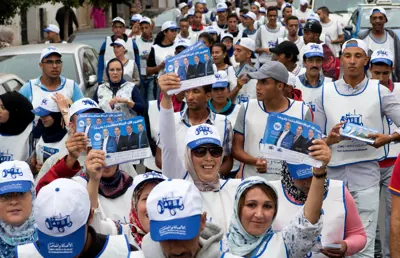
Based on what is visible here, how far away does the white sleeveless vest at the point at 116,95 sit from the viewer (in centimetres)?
1057

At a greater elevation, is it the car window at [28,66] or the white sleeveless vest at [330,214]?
the car window at [28,66]

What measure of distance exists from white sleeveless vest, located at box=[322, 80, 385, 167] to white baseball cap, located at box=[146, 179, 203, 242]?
398 centimetres

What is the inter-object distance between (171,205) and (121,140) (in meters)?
1.87

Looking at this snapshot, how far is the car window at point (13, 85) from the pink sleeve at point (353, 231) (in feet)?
21.4

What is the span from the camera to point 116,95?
428 inches


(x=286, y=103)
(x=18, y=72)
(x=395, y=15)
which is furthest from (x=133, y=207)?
(x=395, y=15)

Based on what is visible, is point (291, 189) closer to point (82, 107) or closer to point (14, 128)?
point (82, 107)

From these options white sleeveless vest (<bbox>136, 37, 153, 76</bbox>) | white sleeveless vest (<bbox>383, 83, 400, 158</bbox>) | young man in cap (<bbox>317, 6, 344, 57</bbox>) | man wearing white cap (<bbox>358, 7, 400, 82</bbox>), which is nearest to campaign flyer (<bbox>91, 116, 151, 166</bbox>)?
white sleeveless vest (<bbox>383, 83, 400, 158</bbox>)

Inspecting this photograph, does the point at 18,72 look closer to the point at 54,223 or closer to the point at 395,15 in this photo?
the point at 395,15

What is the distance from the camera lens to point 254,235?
5.06 m

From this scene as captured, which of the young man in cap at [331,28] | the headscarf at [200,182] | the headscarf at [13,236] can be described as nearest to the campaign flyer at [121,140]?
the headscarf at [200,182]

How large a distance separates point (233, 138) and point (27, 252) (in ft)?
12.3

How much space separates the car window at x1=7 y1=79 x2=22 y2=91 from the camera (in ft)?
37.8

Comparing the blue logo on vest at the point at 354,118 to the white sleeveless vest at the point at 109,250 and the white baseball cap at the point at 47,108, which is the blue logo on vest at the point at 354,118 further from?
the white sleeveless vest at the point at 109,250
